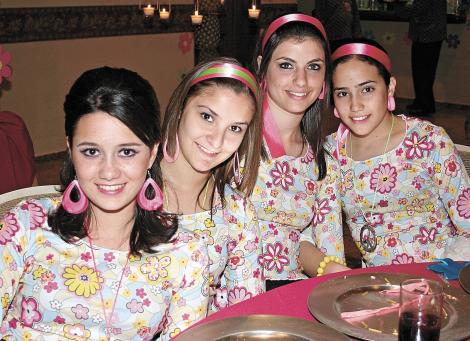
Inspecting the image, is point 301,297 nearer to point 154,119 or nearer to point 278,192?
point 154,119

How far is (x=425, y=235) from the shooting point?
8.38 feet

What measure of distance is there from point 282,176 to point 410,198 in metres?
0.49

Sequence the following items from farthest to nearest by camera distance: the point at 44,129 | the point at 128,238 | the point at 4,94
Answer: the point at 44,129
the point at 4,94
the point at 128,238

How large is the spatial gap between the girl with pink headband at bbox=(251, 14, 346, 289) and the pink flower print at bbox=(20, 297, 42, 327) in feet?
3.14

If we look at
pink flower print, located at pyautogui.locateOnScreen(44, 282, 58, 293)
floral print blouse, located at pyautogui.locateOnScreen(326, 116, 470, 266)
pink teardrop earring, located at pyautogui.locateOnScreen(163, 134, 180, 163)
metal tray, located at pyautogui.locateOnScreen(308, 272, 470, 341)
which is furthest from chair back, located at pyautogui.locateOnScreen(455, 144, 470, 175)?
pink flower print, located at pyautogui.locateOnScreen(44, 282, 58, 293)

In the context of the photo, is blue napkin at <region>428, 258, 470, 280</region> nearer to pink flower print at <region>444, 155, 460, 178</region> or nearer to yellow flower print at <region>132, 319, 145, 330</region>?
pink flower print at <region>444, 155, 460, 178</region>

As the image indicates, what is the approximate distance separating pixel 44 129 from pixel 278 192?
419cm

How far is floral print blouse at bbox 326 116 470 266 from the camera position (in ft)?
8.36

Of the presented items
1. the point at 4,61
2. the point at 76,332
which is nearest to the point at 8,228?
the point at 76,332

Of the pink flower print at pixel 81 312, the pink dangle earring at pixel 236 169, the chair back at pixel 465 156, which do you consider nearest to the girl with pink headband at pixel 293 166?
the pink dangle earring at pixel 236 169

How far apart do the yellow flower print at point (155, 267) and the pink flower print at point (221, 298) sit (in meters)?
0.55

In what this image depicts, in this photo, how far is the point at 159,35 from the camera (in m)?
7.34

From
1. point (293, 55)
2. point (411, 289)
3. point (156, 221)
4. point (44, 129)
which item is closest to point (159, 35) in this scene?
point (44, 129)

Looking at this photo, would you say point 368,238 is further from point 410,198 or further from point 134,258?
point 134,258
